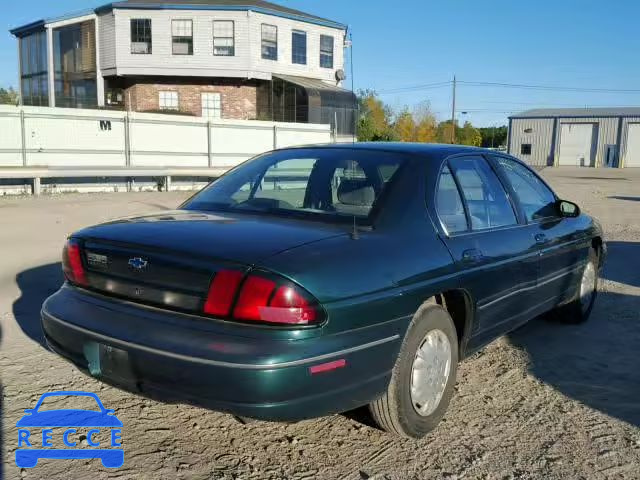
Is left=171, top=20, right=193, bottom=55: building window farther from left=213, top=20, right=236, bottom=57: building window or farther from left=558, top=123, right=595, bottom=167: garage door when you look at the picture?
left=558, top=123, right=595, bottom=167: garage door

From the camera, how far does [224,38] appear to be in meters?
29.0

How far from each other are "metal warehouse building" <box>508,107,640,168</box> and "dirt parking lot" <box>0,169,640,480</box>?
58.3 meters

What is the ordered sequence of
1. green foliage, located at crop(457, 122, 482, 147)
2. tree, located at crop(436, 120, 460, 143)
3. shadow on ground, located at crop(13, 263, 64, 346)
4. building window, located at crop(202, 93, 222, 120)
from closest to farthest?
shadow on ground, located at crop(13, 263, 64, 346) → building window, located at crop(202, 93, 222, 120) → tree, located at crop(436, 120, 460, 143) → green foliage, located at crop(457, 122, 482, 147)

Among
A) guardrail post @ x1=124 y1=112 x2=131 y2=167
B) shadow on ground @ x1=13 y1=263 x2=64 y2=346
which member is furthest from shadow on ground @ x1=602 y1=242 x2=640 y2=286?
guardrail post @ x1=124 y1=112 x2=131 y2=167

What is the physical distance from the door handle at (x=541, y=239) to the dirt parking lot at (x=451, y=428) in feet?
3.01

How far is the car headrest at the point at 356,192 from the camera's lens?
3.48 meters

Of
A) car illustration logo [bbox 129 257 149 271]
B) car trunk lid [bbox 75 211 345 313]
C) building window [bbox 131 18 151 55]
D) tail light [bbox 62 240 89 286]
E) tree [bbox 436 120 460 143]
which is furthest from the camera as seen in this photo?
tree [bbox 436 120 460 143]

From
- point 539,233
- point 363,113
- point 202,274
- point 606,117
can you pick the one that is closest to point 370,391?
point 202,274

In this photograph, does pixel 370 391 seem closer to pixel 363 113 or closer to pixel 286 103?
pixel 286 103

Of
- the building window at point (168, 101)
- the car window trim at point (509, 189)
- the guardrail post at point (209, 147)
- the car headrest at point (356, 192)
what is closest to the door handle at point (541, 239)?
the car window trim at point (509, 189)

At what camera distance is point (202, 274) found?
279 centimetres

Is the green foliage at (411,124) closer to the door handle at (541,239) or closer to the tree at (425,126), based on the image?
the tree at (425,126)

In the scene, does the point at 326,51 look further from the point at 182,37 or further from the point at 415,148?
the point at 415,148

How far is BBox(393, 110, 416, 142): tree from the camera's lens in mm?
63000
